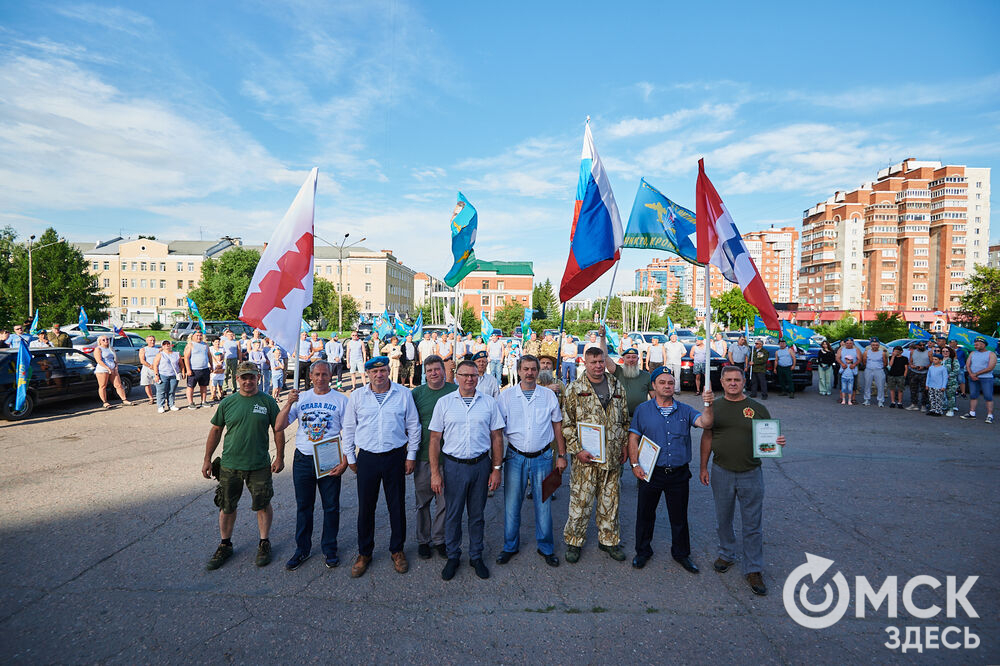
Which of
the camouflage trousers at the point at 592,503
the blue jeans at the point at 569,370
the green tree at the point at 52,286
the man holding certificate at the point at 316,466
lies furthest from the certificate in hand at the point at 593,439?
the green tree at the point at 52,286

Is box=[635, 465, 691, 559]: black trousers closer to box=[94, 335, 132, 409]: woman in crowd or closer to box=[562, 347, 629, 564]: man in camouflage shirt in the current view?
box=[562, 347, 629, 564]: man in camouflage shirt

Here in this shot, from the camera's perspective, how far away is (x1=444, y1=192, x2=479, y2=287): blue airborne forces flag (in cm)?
752

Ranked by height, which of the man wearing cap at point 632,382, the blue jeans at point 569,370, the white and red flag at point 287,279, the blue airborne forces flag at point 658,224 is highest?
the blue airborne forces flag at point 658,224

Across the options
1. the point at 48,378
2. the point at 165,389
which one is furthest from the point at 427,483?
the point at 48,378

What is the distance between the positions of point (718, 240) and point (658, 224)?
161 cm

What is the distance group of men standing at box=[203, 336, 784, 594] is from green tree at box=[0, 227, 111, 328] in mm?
48163

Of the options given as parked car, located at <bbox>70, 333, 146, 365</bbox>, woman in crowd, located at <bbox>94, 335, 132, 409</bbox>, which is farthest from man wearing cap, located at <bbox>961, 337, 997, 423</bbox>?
parked car, located at <bbox>70, 333, 146, 365</bbox>

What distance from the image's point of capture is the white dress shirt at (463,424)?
449cm

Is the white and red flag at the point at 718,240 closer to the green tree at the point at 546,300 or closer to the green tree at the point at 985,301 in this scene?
the green tree at the point at 985,301

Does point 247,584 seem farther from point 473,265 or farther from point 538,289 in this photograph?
point 538,289

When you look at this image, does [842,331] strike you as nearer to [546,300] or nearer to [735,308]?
Result: [735,308]

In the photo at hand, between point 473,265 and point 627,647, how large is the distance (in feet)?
19.0

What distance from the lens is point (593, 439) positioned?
4738mm

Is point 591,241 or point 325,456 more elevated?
point 591,241
